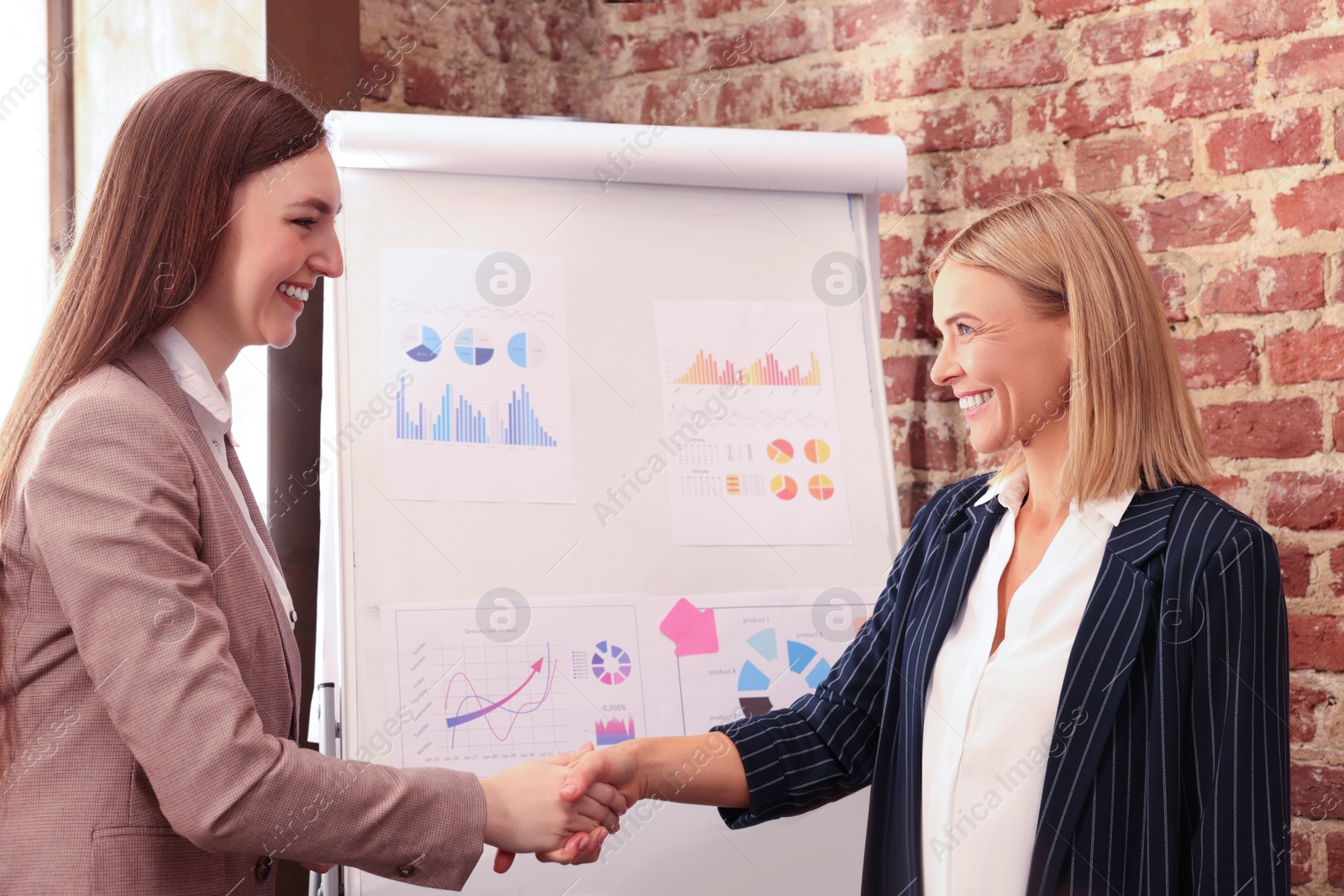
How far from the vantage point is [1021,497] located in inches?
55.8

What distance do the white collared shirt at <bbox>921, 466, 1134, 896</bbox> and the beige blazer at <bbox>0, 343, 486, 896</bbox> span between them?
0.65 metres

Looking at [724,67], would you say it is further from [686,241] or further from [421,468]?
[421,468]

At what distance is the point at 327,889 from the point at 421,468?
581mm

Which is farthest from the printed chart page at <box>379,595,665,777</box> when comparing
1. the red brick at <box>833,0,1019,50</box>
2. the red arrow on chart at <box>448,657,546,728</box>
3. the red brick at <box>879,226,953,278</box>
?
the red brick at <box>833,0,1019,50</box>

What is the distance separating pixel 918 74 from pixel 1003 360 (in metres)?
1.11

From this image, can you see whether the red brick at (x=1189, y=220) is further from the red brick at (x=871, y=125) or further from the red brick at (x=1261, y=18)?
the red brick at (x=871, y=125)

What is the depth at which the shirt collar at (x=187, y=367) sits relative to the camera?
1.21 m

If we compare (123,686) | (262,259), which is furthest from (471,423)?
(123,686)

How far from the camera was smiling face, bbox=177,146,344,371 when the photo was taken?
124cm

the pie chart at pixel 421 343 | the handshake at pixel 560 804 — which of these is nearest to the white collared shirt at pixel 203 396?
the handshake at pixel 560 804

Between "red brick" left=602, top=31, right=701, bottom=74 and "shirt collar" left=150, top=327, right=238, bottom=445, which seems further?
"red brick" left=602, top=31, right=701, bottom=74

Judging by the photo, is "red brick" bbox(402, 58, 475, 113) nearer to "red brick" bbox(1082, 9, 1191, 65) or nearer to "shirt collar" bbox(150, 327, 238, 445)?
"red brick" bbox(1082, 9, 1191, 65)

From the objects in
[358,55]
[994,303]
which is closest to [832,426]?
[994,303]

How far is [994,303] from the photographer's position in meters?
1.37
